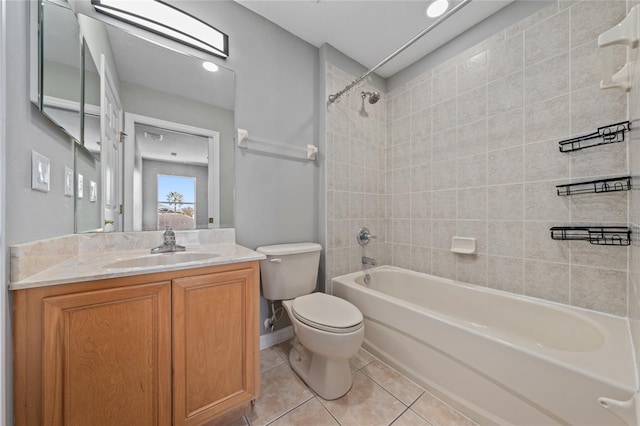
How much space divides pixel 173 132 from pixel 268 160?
0.62 metres

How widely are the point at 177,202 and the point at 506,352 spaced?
1894 mm

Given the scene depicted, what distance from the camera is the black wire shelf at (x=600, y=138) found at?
1113 mm

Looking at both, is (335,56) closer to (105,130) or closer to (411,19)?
(411,19)

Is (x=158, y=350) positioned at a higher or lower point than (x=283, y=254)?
lower

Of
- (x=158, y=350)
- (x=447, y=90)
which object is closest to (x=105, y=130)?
(x=158, y=350)

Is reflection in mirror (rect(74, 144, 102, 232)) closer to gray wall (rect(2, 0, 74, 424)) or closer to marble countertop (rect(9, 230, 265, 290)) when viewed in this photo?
marble countertop (rect(9, 230, 265, 290))

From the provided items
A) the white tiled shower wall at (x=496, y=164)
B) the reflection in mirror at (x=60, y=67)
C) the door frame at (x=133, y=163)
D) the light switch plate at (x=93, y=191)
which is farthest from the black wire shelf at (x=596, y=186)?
the light switch plate at (x=93, y=191)

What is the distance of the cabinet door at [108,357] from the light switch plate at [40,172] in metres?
0.40

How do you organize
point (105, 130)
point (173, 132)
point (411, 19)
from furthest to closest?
point (411, 19) < point (173, 132) < point (105, 130)

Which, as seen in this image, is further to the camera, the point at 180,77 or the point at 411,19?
the point at 411,19

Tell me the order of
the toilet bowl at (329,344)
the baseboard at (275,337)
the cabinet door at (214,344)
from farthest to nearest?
the baseboard at (275,337) → the toilet bowl at (329,344) → the cabinet door at (214,344)

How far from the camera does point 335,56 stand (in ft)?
6.45

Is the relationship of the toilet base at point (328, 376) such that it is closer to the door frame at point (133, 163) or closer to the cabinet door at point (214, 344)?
the cabinet door at point (214, 344)

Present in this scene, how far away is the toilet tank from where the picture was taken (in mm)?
1529
